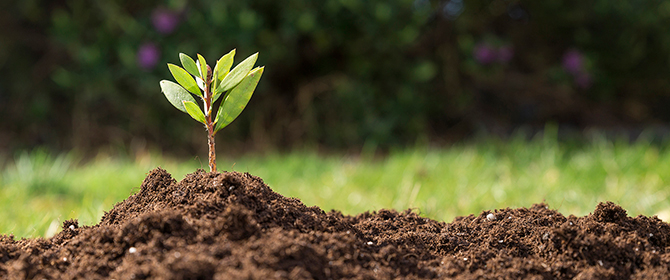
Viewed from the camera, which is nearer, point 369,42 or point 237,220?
point 237,220

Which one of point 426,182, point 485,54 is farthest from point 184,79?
point 485,54

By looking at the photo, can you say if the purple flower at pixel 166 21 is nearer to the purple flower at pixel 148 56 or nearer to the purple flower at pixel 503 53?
the purple flower at pixel 148 56

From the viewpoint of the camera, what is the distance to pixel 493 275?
1.04 meters

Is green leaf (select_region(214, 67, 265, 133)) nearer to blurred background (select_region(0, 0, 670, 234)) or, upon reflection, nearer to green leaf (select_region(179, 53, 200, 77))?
green leaf (select_region(179, 53, 200, 77))

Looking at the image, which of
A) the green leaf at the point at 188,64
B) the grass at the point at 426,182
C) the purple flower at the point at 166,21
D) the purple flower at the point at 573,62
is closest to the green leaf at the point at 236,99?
the green leaf at the point at 188,64

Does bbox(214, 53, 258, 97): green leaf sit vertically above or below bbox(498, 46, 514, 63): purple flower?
below

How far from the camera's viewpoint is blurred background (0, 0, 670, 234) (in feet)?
13.3

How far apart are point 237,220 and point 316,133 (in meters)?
3.55

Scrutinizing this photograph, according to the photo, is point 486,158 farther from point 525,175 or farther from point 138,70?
point 138,70

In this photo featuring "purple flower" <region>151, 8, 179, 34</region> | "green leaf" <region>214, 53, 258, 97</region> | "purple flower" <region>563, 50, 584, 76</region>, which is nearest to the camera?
"green leaf" <region>214, 53, 258, 97</region>

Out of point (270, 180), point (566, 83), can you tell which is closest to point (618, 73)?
point (566, 83)

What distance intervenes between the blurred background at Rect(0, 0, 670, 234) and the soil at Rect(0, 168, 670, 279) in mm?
2337

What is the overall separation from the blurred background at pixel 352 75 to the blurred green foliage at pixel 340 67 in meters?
0.01

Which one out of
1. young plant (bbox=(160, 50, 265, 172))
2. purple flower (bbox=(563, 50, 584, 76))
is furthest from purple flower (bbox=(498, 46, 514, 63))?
young plant (bbox=(160, 50, 265, 172))
